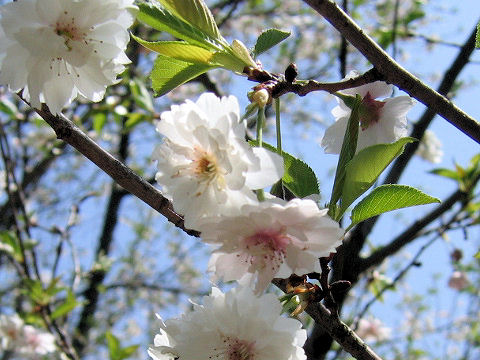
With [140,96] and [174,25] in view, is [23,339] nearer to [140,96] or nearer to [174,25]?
[140,96]

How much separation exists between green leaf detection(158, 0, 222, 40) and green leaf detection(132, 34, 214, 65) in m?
0.04

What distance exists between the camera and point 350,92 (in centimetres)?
105

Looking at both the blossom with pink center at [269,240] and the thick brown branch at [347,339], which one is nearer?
the blossom with pink center at [269,240]

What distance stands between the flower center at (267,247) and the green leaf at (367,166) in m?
0.14

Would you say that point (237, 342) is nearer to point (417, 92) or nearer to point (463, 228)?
point (417, 92)

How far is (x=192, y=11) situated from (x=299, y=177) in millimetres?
321

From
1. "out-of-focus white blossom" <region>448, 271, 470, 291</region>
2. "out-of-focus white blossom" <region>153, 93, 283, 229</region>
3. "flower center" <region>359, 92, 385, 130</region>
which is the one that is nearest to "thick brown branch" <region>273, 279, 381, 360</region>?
"out-of-focus white blossom" <region>153, 93, 283, 229</region>

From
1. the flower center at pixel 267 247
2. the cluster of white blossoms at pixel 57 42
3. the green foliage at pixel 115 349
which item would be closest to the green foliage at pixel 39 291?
the green foliage at pixel 115 349

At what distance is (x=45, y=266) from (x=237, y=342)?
705 centimetres

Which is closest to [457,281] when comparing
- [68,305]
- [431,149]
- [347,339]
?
[431,149]

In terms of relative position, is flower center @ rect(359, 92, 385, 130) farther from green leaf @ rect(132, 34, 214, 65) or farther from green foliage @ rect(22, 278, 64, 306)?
green foliage @ rect(22, 278, 64, 306)

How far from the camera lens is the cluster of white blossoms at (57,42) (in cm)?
85

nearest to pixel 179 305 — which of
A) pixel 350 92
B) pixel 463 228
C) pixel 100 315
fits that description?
pixel 100 315

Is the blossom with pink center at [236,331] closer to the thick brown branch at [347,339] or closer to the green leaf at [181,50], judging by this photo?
the thick brown branch at [347,339]
